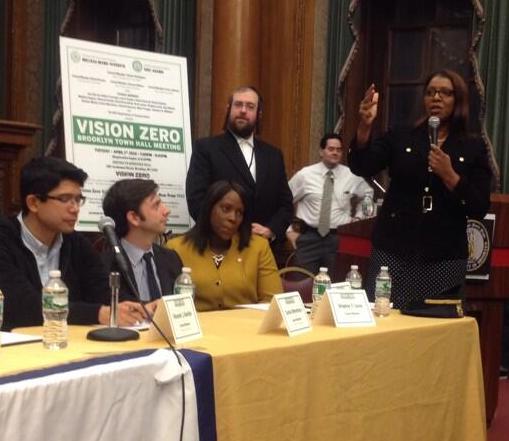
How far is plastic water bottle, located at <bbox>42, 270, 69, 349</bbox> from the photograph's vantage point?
2.03m

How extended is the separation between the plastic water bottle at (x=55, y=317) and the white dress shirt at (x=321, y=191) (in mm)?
3816

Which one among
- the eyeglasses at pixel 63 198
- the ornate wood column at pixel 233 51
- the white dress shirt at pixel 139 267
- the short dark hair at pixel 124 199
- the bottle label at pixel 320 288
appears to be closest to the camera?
the eyeglasses at pixel 63 198

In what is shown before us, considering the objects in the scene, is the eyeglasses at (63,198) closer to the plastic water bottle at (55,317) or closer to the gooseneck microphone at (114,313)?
the gooseneck microphone at (114,313)

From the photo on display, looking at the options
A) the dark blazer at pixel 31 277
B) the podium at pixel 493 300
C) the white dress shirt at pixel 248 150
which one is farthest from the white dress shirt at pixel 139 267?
the podium at pixel 493 300

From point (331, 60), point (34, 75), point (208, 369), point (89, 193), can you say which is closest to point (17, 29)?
point (34, 75)

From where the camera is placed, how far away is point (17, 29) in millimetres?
8836

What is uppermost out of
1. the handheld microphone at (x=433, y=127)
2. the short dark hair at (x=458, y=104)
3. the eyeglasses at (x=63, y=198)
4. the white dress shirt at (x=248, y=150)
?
the short dark hair at (x=458, y=104)

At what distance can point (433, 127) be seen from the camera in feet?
10.6

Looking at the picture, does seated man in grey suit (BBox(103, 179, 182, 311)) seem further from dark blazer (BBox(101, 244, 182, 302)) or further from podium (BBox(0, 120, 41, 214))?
podium (BBox(0, 120, 41, 214))

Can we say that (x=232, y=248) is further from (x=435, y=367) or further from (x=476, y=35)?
(x=476, y=35)

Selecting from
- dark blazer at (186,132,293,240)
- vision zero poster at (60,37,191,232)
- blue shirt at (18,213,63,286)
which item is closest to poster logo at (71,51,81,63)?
vision zero poster at (60,37,191,232)

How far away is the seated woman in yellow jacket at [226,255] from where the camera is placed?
139 inches

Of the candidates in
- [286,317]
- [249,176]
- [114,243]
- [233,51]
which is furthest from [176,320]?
[233,51]

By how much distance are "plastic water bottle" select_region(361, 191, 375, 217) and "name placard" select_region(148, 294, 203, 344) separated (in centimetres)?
361
